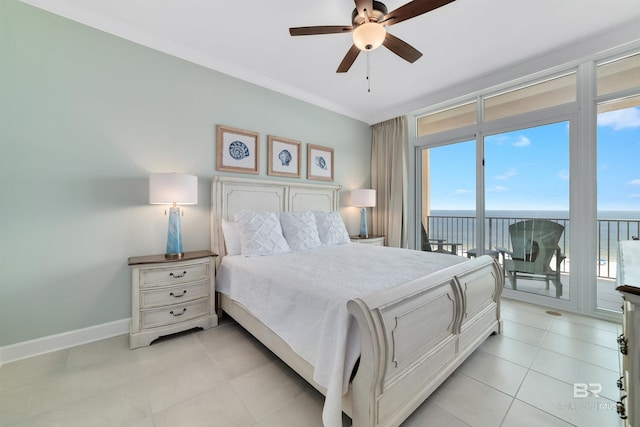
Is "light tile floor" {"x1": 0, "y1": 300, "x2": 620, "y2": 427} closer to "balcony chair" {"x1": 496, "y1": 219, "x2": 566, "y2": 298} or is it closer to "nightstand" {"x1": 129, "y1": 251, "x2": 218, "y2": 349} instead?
"nightstand" {"x1": 129, "y1": 251, "x2": 218, "y2": 349}

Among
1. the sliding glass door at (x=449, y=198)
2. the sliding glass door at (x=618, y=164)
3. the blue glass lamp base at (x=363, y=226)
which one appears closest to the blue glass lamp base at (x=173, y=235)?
the blue glass lamp base at (x=363, y=226)

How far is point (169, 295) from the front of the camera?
2219 mm

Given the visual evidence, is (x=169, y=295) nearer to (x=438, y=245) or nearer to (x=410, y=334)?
(x=410, y=334)

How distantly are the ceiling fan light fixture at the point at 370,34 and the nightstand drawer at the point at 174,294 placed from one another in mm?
2502

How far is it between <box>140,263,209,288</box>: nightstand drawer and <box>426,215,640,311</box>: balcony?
11.8 feet

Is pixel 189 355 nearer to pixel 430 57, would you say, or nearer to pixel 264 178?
pixel 264 178

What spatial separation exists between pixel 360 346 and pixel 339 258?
1179mm

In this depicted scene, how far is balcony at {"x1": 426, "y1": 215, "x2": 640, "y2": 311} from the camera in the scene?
2.80 metres

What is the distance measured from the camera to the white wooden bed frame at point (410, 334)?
1138 mm

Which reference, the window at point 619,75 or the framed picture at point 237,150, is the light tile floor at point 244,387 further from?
the window at point 619,75

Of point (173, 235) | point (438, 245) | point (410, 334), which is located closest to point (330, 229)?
point (173, 235)

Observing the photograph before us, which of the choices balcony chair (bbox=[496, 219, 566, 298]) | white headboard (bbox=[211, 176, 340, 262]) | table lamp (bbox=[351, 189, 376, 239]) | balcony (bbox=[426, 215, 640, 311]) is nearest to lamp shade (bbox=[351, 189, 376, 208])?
table lamp (bbox=[351, 189, 376, 239])

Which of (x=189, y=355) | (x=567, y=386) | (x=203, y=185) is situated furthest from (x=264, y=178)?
(x=567, y=386)

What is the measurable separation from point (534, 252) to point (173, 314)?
4.22 m
